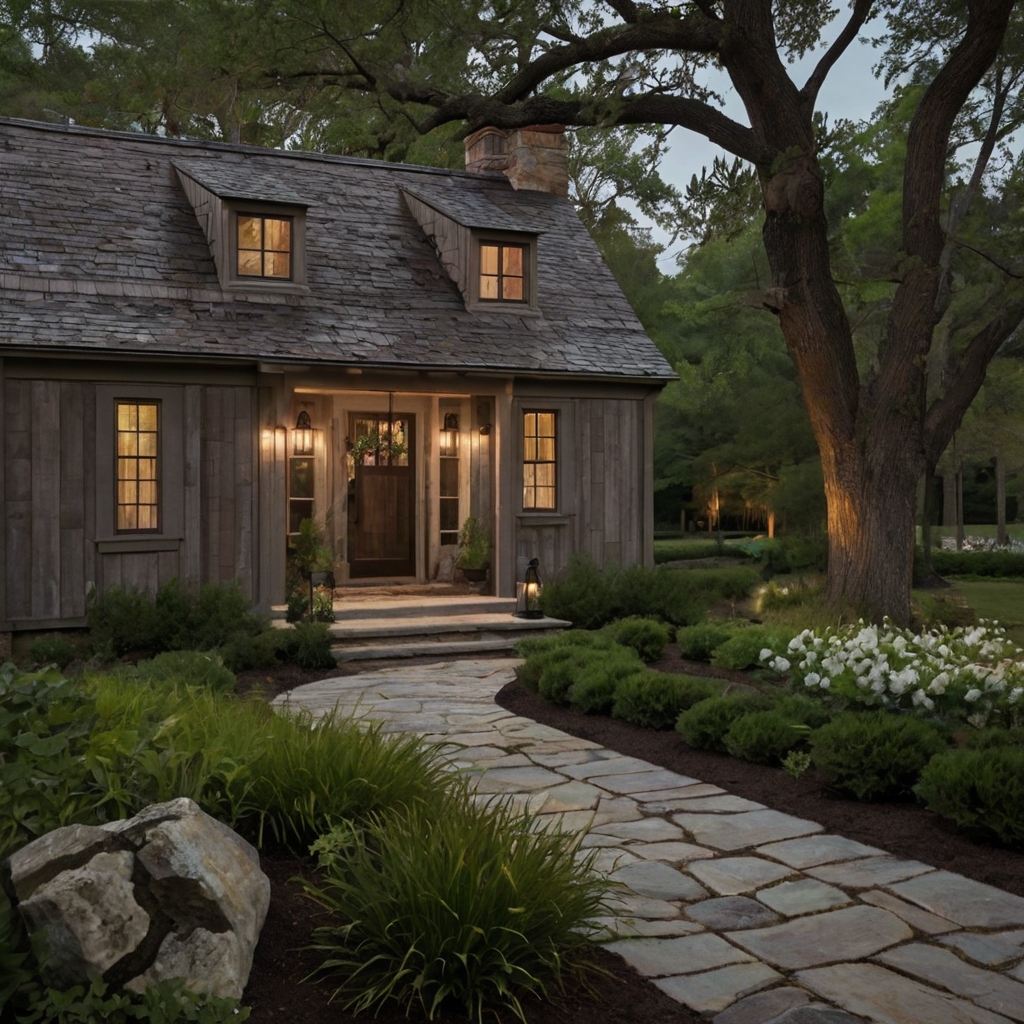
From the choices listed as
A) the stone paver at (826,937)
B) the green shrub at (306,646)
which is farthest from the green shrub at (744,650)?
the stone paver at (826,937)

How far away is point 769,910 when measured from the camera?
4.59 metres

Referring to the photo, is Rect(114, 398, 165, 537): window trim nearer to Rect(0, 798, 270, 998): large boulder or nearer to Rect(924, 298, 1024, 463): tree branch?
Rect(0, 798, 270, 998): large boulder

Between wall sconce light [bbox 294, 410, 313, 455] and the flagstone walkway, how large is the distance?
26.1ft

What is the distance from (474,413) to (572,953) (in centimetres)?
1163

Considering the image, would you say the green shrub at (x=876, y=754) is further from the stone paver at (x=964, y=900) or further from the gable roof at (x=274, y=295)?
the gable roof at (x=274, y=295)

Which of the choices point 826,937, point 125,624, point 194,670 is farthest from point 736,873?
point 125,624

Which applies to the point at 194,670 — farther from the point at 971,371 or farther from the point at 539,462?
the point at 971,371

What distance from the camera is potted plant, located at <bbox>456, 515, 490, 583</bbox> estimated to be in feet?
47.7

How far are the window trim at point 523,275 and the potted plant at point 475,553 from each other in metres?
2.75

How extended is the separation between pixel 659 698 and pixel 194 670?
11.3 ft

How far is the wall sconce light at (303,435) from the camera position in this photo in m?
14.4

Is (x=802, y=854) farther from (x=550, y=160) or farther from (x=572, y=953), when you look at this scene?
(x=550, y=160)

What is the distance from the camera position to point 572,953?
390 cm

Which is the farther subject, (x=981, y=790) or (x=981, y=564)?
(x=981, y=564)
